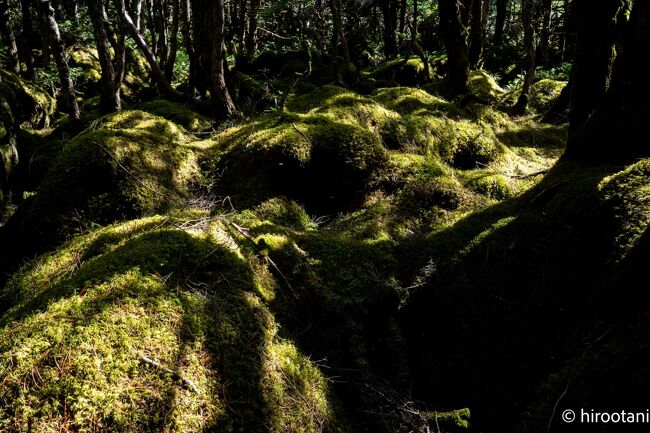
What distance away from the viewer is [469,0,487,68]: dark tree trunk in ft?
35.0

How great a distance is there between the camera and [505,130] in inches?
362

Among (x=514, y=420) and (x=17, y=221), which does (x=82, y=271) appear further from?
(x=514, y=420)

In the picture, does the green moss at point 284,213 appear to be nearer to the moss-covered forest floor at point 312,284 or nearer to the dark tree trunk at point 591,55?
the moss-covered forest floor at point 312,284

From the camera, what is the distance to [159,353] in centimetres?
248

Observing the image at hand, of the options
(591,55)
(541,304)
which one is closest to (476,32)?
(591,55)

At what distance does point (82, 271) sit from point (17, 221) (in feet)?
8.70

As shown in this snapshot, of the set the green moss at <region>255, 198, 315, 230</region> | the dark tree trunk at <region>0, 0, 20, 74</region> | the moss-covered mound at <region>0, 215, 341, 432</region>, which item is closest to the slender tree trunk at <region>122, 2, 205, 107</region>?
the green moss at <region>255, 198, 315, 230</region>

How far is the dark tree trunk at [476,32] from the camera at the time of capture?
10.7 metres

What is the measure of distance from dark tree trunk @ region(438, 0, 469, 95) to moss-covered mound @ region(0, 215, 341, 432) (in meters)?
8.44

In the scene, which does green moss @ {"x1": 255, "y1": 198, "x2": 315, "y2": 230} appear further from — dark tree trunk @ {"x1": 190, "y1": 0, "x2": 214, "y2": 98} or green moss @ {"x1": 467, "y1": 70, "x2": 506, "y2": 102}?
green moss @ {"x1": 467, "y1": 70, "x2": 506, "y2": 102}

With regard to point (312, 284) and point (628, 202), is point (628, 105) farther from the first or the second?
point (312, 284)

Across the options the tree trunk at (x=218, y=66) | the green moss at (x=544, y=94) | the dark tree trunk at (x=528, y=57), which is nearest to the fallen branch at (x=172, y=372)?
the tree trunk at (x=218, y=66)

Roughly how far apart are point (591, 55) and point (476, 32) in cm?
622

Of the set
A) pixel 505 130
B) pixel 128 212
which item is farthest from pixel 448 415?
pixel 505 130
